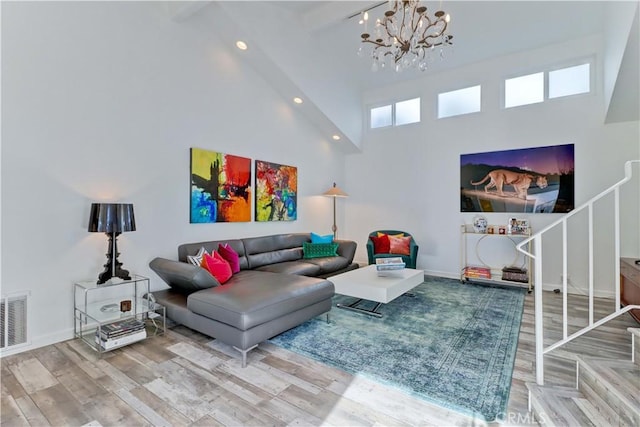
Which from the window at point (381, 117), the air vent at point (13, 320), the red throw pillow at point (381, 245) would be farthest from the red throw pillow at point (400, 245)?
the air vent at point (13, 320)

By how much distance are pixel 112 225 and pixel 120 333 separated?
0.96 m

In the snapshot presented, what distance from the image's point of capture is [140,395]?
1956 mm

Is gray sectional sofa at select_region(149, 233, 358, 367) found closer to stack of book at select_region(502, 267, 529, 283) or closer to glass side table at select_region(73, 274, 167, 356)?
glass side table at select_region(73, 274, 167, 356)

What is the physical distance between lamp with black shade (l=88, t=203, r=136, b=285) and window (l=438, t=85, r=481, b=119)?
5208 millimetres

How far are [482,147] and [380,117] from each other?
212 centimetres

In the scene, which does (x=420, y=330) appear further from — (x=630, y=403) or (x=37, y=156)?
(x=37, y=156)

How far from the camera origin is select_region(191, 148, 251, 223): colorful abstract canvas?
3.89m

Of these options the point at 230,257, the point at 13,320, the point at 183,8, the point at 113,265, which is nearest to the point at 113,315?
the point at 113,265

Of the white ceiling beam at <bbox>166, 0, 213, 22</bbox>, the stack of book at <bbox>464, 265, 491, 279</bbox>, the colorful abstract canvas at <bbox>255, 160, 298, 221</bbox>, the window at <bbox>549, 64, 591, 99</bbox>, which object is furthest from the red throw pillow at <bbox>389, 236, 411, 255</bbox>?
the white ceiling beam at <bbox>166, 0, 213, 22</bbox>

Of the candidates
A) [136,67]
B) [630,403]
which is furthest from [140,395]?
[136,67]

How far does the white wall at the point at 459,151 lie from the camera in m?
4.17

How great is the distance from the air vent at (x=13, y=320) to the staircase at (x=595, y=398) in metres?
3.88

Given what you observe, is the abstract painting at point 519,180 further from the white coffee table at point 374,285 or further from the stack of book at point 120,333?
the stack of book at point 120,333

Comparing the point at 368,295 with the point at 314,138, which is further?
the point at 314,138
